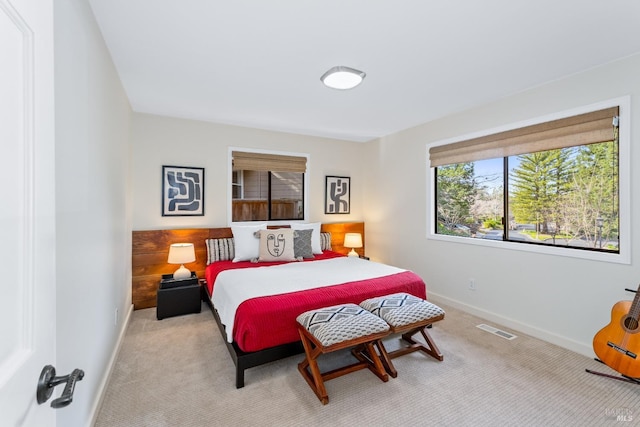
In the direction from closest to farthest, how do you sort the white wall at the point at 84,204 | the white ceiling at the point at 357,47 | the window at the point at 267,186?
the white wall at the point at 84,204 < the white ceiling at the point at 357,47 < the window at the point at 267,186

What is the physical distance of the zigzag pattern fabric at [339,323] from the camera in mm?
1955

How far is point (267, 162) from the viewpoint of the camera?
4398 millimetres

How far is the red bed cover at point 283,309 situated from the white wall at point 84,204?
0.92m

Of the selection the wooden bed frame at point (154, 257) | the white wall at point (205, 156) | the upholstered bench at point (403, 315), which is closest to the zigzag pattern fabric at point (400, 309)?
the upholstered bench at point (403, 315)

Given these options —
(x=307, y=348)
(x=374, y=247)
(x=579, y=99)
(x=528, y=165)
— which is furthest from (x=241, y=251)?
(x=579, y=99)

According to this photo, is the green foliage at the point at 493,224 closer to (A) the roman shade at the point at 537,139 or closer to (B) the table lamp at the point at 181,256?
(A) the roman shade at the point at 537,139

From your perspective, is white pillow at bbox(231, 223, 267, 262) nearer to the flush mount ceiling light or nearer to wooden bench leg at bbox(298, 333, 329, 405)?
wooden bench leg at bbox(298, 333, 329, 405)

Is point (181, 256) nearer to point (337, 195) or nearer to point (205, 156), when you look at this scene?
point (205, 156)

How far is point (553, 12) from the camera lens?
5.86 ft

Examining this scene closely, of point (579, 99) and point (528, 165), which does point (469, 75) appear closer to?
point (579, 99)

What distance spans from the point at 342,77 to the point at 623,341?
2851 mm

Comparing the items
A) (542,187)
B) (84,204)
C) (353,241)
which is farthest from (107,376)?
(542,187)

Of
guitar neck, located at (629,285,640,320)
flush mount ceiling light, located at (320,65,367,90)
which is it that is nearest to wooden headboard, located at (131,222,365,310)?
flush mount ceiling light, located at (320,65,367,90)

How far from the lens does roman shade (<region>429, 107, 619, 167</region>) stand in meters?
2.46
